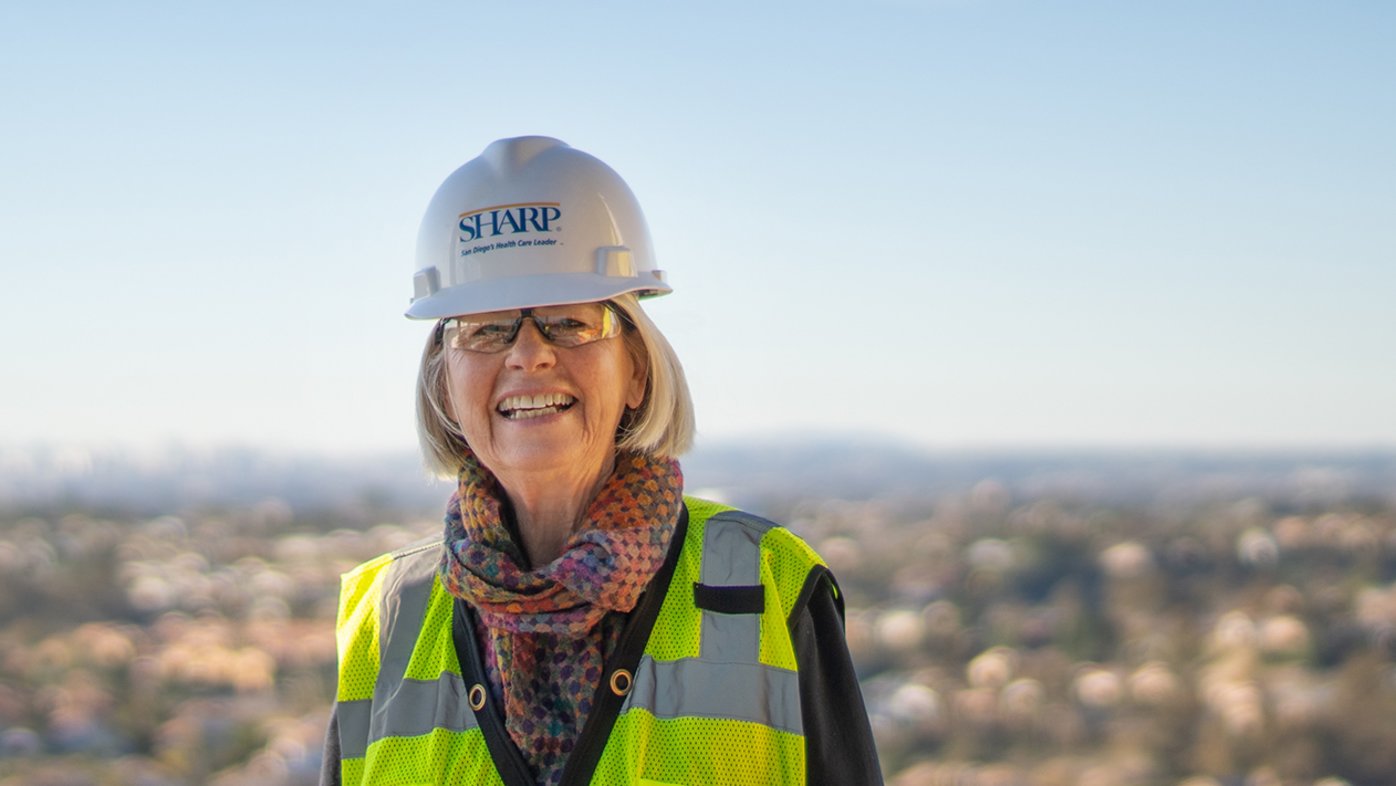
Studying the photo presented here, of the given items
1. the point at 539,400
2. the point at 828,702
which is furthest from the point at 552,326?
the point at 828,702

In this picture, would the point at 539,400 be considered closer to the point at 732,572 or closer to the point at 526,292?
the point at 526,292

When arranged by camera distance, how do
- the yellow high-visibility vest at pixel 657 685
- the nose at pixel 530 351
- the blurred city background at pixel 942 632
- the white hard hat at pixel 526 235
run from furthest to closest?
1. the blurred city background at pixel 942 632
2. the white hard hat at pixel 526 235
3. the nose at pixel 530 351
4. the yellow high-visibility vest at pixel 657 685

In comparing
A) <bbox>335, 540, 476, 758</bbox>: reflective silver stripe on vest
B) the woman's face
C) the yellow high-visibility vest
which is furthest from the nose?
<bbox>335, 540, 476, 758</bbox>: reflective silver stripe on vest

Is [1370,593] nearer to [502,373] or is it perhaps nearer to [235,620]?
[235,620]

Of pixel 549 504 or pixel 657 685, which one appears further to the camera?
pixel 549 504

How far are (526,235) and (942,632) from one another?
15.9 metres

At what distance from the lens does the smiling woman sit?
2.04 meters

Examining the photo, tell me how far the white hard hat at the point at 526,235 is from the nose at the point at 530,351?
0.05 metres

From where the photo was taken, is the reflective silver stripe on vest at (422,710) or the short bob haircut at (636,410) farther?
the short bob haircut at (636,410)

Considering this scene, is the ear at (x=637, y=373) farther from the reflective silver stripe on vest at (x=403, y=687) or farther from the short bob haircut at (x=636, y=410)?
the reflective silver stripe on vest at (x=403, y=687)

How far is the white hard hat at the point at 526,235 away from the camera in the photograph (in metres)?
2.25

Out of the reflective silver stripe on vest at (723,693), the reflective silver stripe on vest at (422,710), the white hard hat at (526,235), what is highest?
the white hard hat at (526,235)

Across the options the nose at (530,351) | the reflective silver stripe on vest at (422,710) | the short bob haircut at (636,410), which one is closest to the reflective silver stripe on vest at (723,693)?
the reflective silver stripe on vest at (422,710)

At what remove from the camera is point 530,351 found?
216 centimetres
